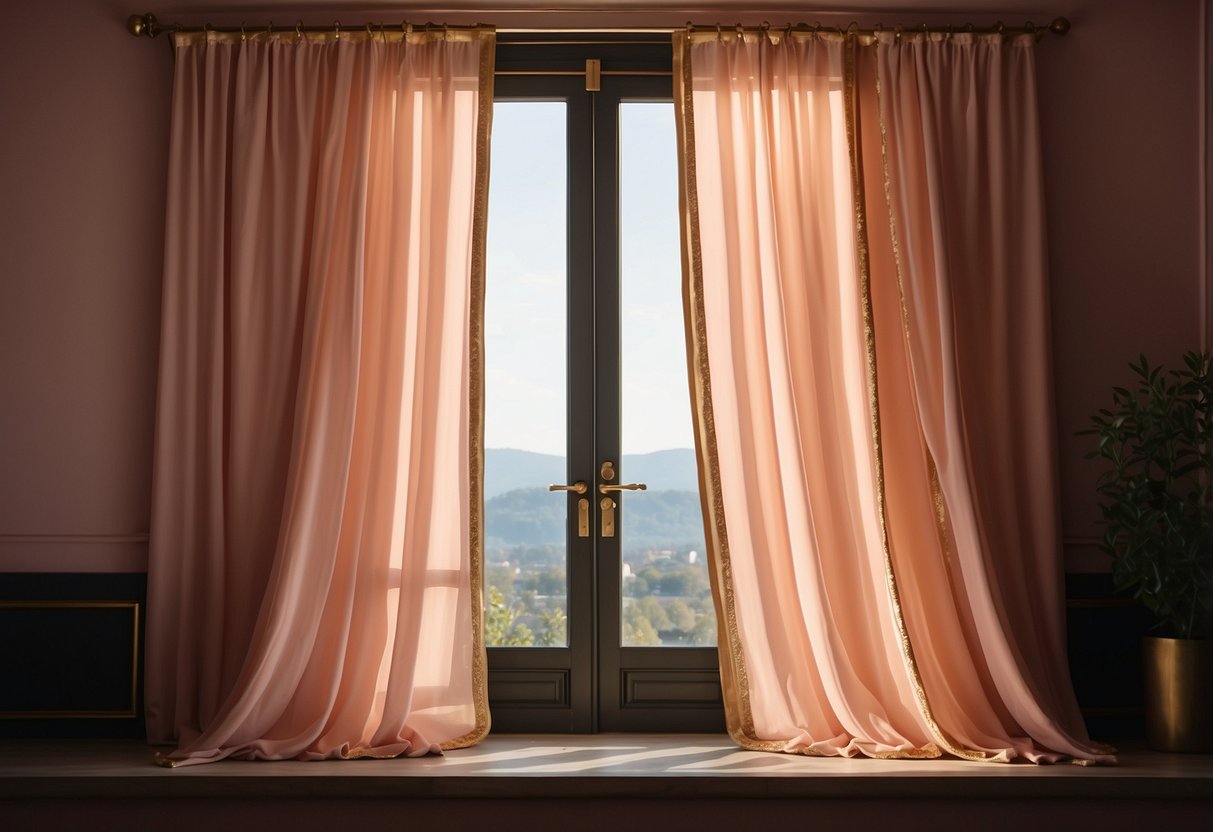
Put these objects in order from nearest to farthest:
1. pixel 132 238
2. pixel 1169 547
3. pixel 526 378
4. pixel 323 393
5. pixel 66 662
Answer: pixel 1169 547 < pixel 323 393 < pixel 66 662 < pixel 132 238 < pixel 526 378

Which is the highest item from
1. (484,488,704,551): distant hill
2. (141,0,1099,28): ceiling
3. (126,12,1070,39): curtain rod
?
(141,0,1099,28): ceiling

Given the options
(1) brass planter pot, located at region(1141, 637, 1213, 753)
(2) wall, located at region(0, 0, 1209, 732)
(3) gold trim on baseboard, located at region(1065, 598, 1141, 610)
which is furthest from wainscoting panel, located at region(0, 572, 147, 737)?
(1) brass planter pot, located at region(1141, 637, 1213, 753)

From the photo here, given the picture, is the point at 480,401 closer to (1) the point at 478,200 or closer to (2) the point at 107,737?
(1) the point at 478,200

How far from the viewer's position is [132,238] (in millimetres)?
3236

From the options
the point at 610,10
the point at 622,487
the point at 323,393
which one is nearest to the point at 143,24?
the point at 323,393

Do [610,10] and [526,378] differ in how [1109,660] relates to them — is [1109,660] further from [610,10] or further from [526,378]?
[610,10]

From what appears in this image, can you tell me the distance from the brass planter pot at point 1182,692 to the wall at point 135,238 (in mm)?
378

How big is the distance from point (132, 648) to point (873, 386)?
264cm

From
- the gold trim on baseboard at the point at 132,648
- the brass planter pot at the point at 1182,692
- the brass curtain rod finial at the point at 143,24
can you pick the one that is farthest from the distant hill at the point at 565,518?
the brass curtain rod finial at the point at 143,24

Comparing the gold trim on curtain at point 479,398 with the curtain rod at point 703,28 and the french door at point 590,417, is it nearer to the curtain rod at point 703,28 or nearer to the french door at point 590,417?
the french door at point 590,417

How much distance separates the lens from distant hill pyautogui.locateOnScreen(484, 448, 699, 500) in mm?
3318

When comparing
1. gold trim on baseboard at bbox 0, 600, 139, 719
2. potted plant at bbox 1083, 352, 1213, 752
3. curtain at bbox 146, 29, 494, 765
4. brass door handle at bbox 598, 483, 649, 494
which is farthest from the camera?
brass door handle at bbox 598, 483, 649, 494

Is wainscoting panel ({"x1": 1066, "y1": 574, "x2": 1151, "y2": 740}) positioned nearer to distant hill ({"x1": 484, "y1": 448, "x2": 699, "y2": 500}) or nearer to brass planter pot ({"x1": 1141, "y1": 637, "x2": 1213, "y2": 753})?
brass planter pot ({"x1": 1141, "y1": 637, "x2": 1213, "y2": 753})

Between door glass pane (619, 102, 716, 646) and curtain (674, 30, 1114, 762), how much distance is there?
0.19m
